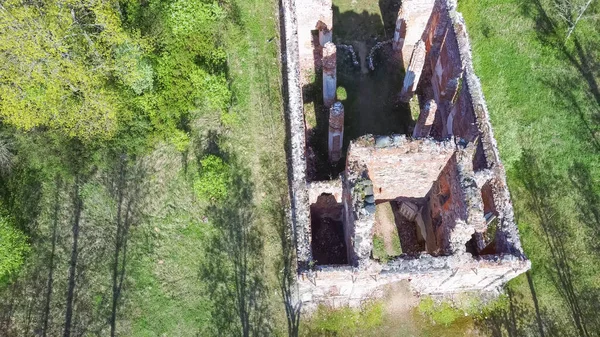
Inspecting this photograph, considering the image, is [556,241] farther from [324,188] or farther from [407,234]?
[324,188]

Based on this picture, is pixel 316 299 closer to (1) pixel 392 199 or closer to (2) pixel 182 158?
(1) pixel 392 199

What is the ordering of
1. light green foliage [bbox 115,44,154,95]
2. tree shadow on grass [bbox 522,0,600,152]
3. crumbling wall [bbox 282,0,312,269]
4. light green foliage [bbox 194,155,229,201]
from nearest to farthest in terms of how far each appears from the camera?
crumbling wall [bbox 282,0,312,269] → light green foliage [bbox 194,155,229,201] → light green foliage [bbox 115,44,154,95] → tree shadow on grass [bbox 522,0,600,152]

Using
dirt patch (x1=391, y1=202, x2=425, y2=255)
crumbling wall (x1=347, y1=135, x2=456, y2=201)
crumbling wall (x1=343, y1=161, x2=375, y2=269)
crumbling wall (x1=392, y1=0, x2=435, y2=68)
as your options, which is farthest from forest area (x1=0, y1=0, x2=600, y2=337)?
crumbling wall (x1=347, y1=135, x2=456, y2=201)

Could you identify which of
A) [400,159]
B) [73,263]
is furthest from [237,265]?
[400,159]

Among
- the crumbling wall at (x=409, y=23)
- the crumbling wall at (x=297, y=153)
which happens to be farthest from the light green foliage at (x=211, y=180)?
the crumbling wall at (x=409, y=23)

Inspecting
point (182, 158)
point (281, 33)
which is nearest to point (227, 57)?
point (281, 33)

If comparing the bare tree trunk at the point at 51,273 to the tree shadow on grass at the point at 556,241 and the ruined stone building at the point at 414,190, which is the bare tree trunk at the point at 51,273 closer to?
the ruined stone building at the point at 414,190

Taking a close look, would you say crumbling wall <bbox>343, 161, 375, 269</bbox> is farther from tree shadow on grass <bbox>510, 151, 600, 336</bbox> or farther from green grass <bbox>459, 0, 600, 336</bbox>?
tree shadow on grass <bbox>510, 151, 600, 336</bbox>
